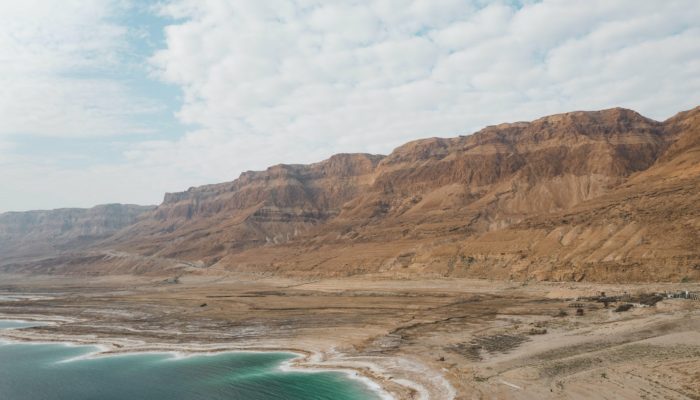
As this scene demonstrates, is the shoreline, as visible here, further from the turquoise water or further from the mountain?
the mountain

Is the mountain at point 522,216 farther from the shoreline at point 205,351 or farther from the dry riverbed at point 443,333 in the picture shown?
the shoreline at point 205,351

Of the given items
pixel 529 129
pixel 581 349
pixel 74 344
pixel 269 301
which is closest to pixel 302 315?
pixel 269 301

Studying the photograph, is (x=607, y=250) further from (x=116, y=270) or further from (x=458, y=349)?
(x=116, y=270)

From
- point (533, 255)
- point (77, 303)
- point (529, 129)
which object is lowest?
point (77, 303)

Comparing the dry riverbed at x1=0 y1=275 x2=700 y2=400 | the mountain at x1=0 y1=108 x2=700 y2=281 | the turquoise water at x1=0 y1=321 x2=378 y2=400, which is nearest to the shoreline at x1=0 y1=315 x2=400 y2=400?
the dry riverbed at x1=0 y1=275 x2=700 y2=400

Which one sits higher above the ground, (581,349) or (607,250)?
(607,250)

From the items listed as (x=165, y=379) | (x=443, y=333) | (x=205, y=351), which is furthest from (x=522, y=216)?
(x=165, y=379)
